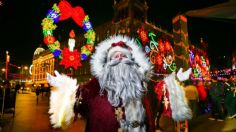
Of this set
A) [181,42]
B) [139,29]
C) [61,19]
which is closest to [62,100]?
[181,42]

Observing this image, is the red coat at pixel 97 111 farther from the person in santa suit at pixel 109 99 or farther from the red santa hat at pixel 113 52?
the red santa hat at pixel 113 52

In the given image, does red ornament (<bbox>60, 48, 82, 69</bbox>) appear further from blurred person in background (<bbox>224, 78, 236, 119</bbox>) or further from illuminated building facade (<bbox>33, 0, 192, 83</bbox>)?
illuminated building facade (<bbox>33, 0, 192, 83</bbox>)

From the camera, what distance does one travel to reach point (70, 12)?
11.0 metres

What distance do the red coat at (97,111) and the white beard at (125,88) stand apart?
88mm

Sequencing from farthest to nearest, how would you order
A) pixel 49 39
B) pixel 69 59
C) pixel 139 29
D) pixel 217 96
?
1. pixel 139 29
2. pixel 69 59
3. pixel 49 39
4. pixel 217 96

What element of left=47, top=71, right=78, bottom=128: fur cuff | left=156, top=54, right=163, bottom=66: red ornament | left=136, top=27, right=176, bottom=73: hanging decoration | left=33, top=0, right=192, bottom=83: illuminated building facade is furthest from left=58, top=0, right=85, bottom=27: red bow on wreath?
left=156, top=54, right=163, bottom=66: red ornament

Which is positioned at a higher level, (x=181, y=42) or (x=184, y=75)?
(x=181, y=42)

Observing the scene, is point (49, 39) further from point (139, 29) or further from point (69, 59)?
point (139, 29)

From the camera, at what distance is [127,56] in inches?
117

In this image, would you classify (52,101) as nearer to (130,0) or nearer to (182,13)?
(182,13)

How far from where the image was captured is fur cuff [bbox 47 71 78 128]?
8.59ft

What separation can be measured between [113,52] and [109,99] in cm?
70

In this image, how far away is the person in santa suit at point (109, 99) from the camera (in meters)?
2.63

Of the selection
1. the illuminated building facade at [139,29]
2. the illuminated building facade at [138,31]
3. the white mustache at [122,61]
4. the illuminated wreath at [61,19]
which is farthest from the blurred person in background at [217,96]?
the illuminated building facade at [139,29]
